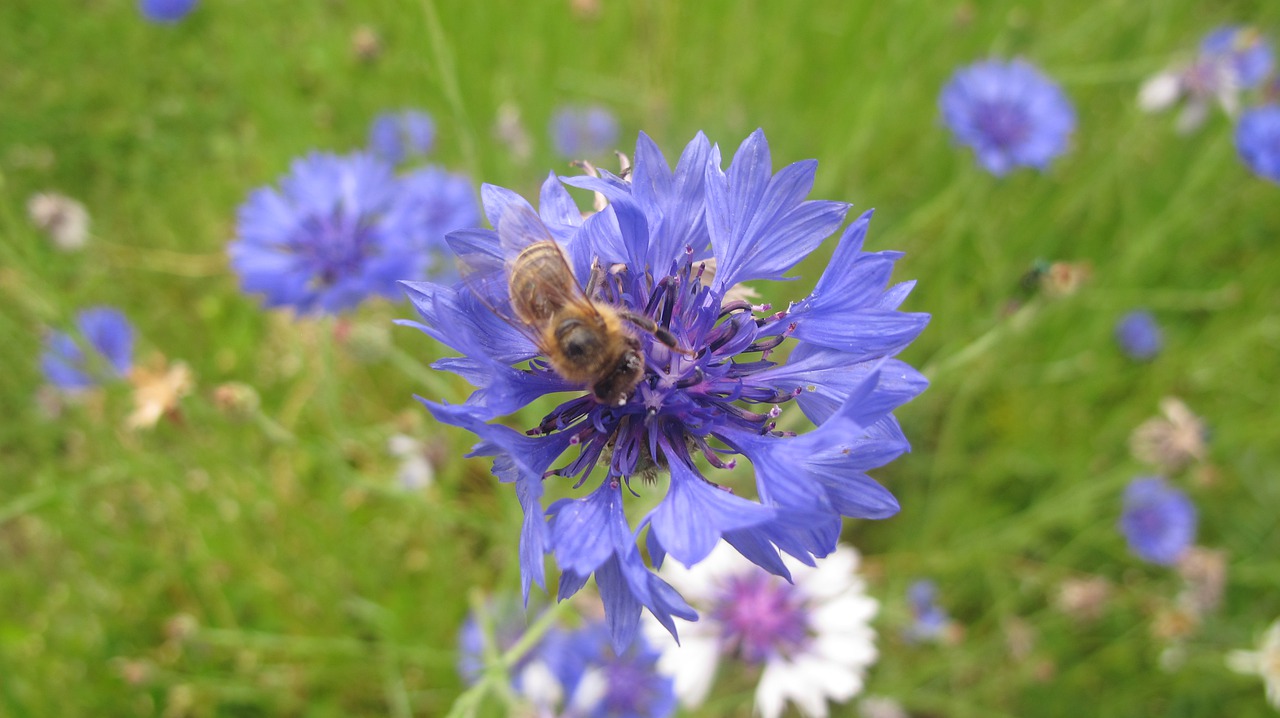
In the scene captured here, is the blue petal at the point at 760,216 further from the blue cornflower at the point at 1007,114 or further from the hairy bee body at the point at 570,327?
the blue cornflower at the point at 1007,114

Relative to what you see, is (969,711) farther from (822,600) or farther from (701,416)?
(701,416)

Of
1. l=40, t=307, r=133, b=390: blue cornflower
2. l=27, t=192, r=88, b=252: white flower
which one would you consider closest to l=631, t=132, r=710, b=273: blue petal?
l=40, t=307, r=133, b=390: blue cornflower

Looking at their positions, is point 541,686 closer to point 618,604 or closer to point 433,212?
point 618,604

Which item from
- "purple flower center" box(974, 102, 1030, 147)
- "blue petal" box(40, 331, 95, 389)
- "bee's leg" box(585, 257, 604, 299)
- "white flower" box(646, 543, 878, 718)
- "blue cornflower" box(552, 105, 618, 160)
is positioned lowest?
"white flower" box(646, 543, 878, 718)

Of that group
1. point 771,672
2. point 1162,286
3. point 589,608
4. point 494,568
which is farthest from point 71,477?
point 1162,286

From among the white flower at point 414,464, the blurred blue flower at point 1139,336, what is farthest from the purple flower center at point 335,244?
the blurred blue flower at point 1139,336

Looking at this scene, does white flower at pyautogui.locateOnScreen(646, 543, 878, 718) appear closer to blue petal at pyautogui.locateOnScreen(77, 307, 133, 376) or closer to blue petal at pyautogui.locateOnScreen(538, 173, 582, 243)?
blue petal at pyautogui.locateOnScreen(538, 173, 582, 243)

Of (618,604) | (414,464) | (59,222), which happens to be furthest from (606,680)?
(59,222)
